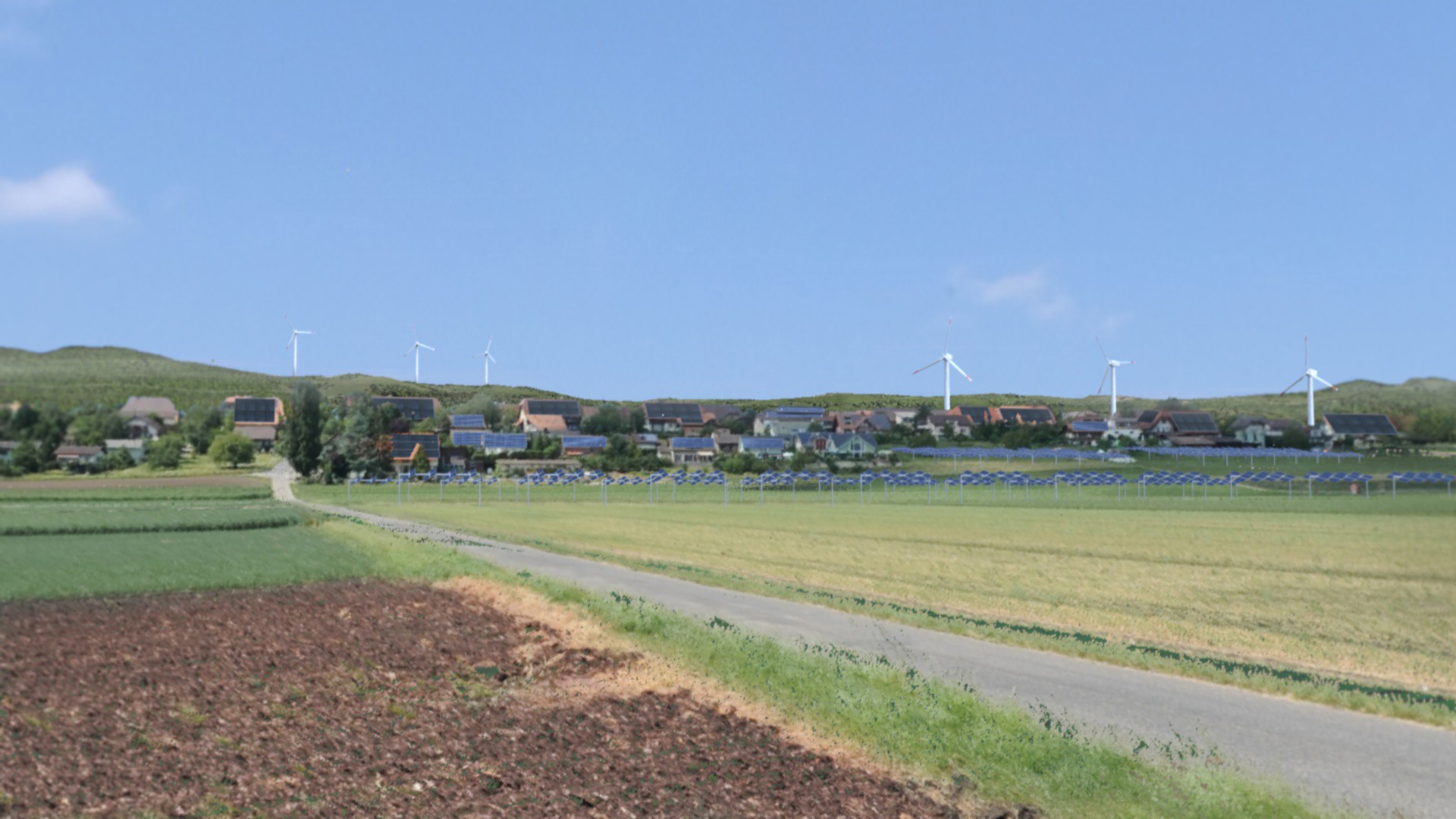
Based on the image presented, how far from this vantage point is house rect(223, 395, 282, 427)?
10700 centimetres

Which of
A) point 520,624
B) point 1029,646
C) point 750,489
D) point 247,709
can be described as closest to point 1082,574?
point 1029,646

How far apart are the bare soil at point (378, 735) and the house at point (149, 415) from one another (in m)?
50.1

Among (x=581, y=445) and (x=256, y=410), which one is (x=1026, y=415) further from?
(x=256, y=410)

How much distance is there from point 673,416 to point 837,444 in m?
45.9

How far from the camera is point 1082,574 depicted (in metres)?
37.8

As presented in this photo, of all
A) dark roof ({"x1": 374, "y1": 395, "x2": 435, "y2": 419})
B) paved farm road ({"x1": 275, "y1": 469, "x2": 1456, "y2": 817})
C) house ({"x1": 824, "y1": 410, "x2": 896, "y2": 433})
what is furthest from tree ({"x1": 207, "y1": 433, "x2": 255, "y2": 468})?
house ({"x1": 824, "y1": 410, "x2": 896, "y2": 433})

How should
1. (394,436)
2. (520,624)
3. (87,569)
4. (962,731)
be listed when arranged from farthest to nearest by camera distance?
(394,436)
(87,569)
(520,624)
(962,731)

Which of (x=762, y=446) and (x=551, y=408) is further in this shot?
(x=551, y=408)

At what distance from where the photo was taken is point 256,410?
113000 millimetres

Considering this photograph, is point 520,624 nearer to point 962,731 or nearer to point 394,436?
point 962,731

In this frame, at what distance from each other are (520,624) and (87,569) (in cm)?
1742

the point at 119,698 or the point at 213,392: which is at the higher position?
the point at 213,392

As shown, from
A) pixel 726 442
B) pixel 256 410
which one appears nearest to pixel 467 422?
pixel 726 442

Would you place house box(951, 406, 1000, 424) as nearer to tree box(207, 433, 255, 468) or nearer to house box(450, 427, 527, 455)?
house box(450, 427, 527, 455)
